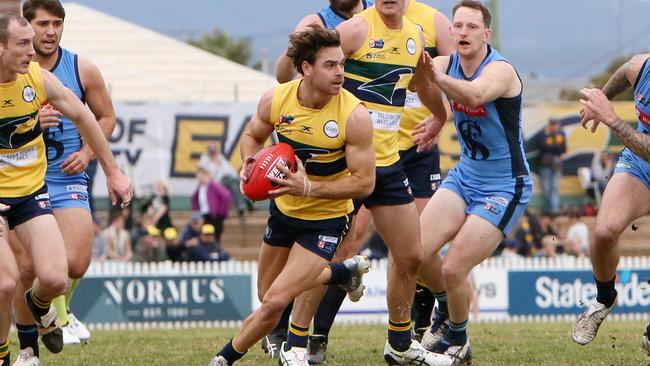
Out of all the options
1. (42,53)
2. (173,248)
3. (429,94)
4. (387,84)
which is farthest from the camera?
(173,248)

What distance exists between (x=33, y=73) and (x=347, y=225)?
2.48 metres

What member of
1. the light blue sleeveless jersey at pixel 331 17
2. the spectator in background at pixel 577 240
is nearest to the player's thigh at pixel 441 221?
the light blue sleeveless jersey at pixel 331 17

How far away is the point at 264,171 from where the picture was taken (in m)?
8.23

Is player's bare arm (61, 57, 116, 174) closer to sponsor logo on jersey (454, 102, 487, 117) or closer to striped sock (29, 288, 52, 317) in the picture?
striped sock (29, 288, 52, 317)

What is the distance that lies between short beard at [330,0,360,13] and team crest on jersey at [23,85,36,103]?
2851mm

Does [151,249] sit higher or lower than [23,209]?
lower

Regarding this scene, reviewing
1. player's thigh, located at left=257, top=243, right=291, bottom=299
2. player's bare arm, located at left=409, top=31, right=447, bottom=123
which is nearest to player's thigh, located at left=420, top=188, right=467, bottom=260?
player's bare arm, located at left=409, top=31, right=447, bottom=123

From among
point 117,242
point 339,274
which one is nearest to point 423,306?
point 339,274

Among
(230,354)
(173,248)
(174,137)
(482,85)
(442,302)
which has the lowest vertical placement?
(173,248)

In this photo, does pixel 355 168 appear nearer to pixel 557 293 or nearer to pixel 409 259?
pixel 409 259

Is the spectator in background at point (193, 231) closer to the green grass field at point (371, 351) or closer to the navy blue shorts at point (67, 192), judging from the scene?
the green grass field at point (371, 351)

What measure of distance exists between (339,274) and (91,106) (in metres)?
2.54

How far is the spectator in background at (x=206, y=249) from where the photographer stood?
2069cm

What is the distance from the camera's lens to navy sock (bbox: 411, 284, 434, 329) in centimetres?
1066
